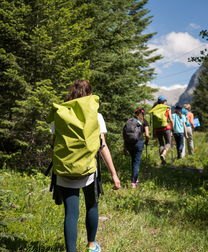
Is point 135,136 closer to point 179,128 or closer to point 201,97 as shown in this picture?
point 179,128

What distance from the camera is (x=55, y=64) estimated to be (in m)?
9.86

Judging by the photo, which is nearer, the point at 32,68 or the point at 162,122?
the point at 32,68

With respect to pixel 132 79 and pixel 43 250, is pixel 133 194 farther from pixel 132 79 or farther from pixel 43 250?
pixel 132 79

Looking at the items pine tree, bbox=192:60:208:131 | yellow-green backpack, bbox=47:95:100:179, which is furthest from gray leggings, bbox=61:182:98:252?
pine tree, bbox=192:60:208:131

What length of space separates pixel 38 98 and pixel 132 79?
184 inches

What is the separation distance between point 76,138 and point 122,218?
283cm

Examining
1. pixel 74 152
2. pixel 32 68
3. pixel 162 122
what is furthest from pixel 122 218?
pixel 162 122

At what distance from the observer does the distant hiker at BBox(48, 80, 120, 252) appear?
3841 mm

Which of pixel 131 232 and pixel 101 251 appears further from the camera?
pixel 131 232

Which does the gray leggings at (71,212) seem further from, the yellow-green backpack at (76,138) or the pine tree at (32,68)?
the pine tree at (32,68)

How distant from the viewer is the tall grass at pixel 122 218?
15.4ft

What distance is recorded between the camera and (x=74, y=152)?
384 centimetres

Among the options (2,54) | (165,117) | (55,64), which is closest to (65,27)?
(55,64)

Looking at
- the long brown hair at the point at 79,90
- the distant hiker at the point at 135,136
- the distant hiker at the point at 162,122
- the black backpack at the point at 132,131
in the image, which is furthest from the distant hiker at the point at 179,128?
the long brown hair at the point at 79,90
